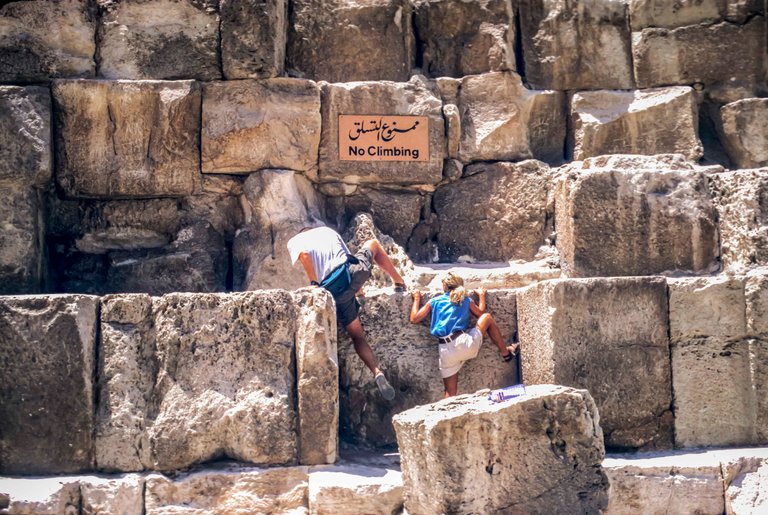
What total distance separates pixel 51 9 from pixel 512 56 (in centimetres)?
365

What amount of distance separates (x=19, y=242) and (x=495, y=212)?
364 centimetres

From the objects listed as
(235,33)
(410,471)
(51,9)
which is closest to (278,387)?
(410,471)

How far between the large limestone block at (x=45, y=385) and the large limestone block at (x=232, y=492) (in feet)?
1.71

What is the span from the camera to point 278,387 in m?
7.42

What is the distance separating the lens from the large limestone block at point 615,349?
24.1ft

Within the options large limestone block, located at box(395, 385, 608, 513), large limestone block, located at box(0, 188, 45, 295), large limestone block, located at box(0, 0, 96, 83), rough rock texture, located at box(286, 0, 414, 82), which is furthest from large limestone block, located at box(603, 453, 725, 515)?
large limestone block, located at box(0, 0, 96, 83)

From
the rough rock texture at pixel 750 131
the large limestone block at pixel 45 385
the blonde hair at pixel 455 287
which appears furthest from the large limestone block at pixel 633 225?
the large limestone block at pixel 45 385

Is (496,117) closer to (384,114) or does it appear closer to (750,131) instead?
(384,114)

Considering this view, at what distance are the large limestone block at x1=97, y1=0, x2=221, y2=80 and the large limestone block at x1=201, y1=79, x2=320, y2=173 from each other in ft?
0.74

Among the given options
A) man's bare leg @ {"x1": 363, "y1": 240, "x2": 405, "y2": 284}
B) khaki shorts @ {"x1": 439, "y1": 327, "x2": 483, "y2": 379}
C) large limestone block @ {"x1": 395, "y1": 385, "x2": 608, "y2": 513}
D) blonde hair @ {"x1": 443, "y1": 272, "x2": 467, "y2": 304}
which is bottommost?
large limestone block @ {"x1": 395, "y1": 385, "x2": 608, "y2": 513}

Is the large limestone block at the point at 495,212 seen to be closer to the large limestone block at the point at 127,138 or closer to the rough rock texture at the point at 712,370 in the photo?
the rough rock texture at the point at 712,370

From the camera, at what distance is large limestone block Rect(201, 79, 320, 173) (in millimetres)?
8852

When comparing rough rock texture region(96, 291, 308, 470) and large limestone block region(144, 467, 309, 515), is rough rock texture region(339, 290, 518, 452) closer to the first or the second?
rough rock texture region(96, 291, 308, 470)

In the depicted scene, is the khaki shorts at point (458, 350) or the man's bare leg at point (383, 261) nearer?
the khaki shorts at point (458, 350)
